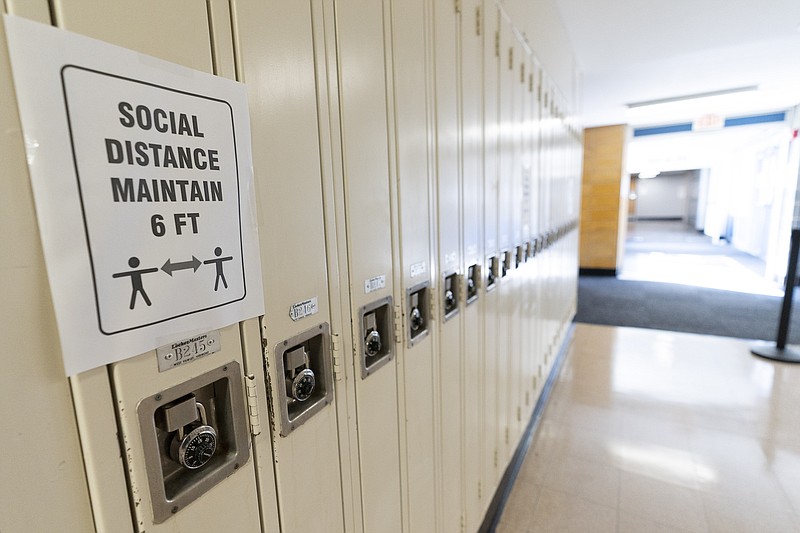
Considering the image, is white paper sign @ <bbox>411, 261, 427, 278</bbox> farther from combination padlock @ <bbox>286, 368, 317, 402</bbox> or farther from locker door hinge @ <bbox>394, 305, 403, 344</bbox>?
combination padlock @ <bbox>286, 368, 317, 402</bbox>

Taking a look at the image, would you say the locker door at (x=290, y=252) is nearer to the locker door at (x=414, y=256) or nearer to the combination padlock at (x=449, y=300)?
the locker door at (x=414, y=256)

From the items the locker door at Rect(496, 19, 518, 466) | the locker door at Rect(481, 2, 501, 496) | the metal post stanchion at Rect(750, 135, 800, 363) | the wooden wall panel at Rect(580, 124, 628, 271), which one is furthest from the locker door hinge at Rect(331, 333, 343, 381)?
the wooden wall panel at Rect(580, 124, 628, 271)

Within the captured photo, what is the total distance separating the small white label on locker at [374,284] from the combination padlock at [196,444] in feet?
1.49

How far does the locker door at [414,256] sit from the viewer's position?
108 cm

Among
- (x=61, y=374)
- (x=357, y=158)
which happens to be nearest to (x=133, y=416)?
(x=61, y=374)

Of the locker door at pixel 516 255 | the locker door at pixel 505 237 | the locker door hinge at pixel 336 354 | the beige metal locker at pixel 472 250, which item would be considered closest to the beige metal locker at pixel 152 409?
the locker door hinge at pixel 336 354

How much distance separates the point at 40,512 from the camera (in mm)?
447

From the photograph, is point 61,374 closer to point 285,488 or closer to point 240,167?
point 240,167

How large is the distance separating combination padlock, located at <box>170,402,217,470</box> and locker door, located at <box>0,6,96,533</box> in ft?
0.44

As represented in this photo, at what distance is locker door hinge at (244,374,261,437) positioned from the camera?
678 mm

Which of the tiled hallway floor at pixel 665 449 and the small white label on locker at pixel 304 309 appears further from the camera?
the tiled hallway floor at pixel 665 449

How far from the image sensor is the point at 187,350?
58cm

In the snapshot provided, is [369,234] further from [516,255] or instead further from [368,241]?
[516,255]

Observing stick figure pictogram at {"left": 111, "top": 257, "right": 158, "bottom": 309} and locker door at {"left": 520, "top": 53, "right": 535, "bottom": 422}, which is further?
locker door at {"left": 520, "top": 53, "right": 535, "bottom": 422}
